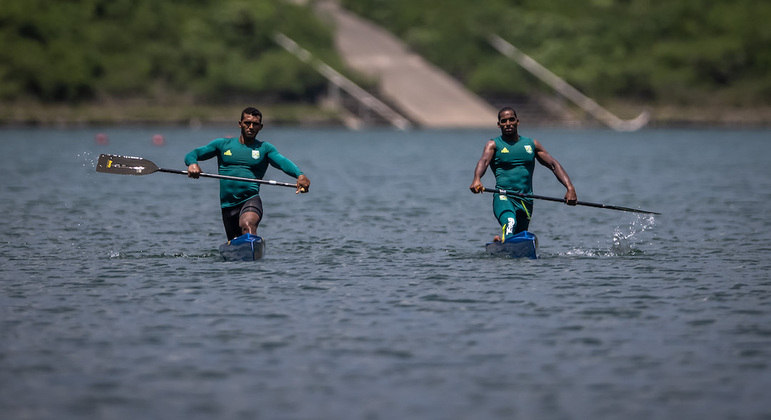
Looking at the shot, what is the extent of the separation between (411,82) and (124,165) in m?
74.4

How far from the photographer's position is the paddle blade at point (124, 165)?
64.8ft

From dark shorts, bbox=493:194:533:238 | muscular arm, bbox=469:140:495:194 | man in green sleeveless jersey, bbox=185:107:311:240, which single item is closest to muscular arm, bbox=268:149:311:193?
man in green sleeveless jersey, bbox=185:107:311:240

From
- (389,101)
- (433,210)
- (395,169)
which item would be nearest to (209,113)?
(389,101)

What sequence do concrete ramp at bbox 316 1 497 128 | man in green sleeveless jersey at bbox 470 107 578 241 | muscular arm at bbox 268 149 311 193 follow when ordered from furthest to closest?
concrete ramp at bbox 316 1 497 128, man in green sleeveless jersey at bbox 470 107 578 241, muscular arm at bbox 268 149 311 193

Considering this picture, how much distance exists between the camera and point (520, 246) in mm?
18812

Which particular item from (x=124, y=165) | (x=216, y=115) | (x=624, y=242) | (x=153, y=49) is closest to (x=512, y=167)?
(x=624, y=242)

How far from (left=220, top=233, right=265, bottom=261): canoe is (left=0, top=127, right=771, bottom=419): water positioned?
0.29m

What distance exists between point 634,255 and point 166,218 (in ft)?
35.1

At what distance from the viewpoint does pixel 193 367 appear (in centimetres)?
1158

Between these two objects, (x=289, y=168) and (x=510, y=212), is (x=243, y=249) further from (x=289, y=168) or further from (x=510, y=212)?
(x=510, y=212)

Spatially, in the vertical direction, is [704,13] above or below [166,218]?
above

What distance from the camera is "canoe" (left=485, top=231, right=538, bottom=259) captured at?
740 inches

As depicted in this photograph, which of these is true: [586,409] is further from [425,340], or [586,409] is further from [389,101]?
[389,101]

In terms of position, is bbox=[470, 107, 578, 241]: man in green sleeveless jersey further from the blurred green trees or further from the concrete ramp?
the blurred green trees
